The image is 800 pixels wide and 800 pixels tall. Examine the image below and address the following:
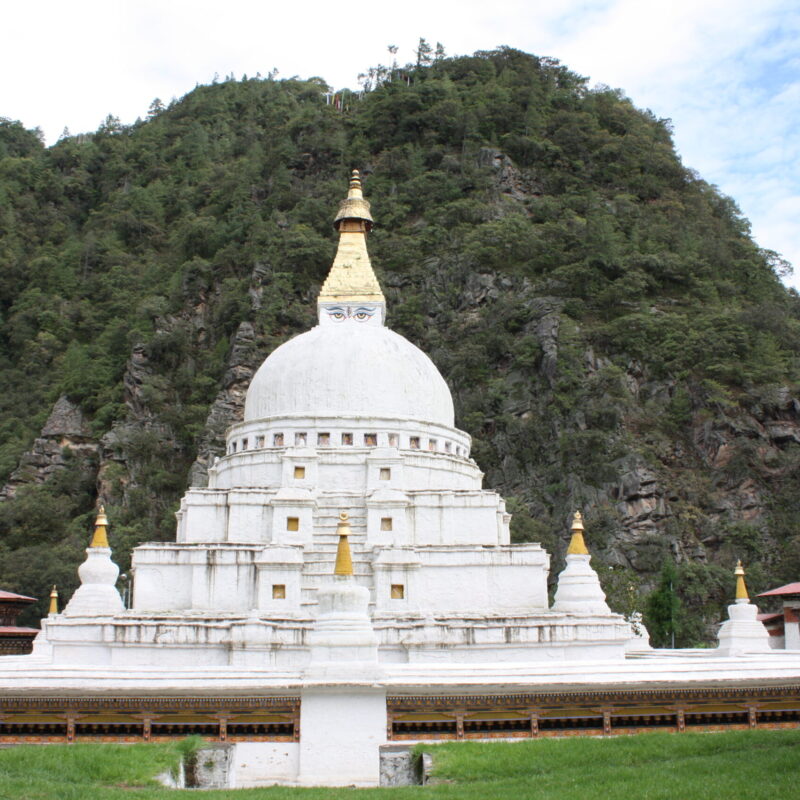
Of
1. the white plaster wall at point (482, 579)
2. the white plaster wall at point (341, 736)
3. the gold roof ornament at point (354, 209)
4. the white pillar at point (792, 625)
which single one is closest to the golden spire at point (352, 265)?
the gold roof ornament at point (354, 209)

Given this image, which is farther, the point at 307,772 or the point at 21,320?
the point at 21,320

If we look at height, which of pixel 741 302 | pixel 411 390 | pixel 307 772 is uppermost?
pixel 741 302

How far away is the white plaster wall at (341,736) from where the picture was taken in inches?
582

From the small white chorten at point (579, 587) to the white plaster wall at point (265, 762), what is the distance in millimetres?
10105

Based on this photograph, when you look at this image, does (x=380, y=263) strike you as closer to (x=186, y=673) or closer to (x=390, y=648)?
(x=390, y=648)

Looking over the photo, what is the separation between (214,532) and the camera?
26.6 metres

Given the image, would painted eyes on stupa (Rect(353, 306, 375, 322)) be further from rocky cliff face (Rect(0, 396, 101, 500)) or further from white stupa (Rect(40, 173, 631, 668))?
rocky cliff face (Rect(0, 396, 101, 500))

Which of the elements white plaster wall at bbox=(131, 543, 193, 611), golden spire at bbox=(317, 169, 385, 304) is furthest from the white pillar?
white plaster wall at bbox=(131, 543, 193, 611)

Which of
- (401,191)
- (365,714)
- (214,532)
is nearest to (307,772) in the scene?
(365,714)

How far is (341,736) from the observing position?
14906 millimetres

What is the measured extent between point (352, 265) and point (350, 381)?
6.28 m

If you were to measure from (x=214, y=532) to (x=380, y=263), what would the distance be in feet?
113

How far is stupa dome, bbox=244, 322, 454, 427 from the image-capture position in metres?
29.4

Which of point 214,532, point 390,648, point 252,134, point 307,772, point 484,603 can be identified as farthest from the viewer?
point 252,134
